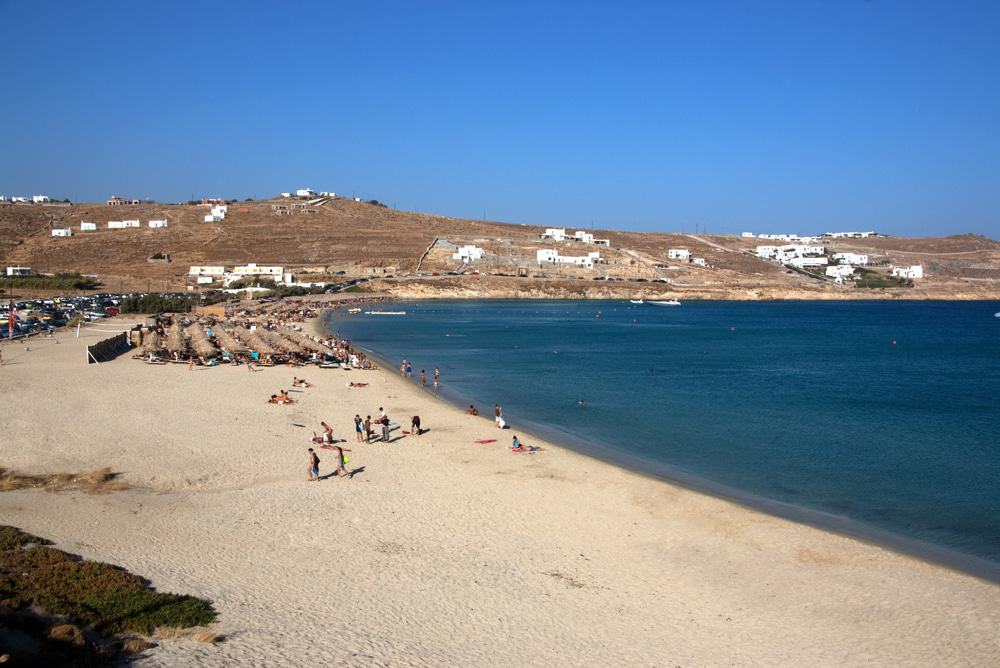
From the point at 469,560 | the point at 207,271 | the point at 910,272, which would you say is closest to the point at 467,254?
the point at 207,271

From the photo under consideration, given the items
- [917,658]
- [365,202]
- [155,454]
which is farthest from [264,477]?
[365,202]

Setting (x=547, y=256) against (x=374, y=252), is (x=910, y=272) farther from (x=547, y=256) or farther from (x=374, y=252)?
(x=374, y=252)

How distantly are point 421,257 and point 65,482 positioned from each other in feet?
317

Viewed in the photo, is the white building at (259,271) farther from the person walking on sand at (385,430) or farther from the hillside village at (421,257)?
the person walking on sand at (385,430)

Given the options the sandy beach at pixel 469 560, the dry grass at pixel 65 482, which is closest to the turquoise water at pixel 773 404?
the sandy beach at pixel 469 560

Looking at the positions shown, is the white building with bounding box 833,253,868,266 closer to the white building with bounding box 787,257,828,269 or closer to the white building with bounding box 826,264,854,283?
the white building with bounding box 787,257,828,269

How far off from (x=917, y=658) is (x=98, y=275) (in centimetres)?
9608

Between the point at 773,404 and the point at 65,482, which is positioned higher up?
the point at 65,482

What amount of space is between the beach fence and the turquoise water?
12737 mm

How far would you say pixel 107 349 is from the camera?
109ft

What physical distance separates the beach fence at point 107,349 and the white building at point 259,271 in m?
52.7

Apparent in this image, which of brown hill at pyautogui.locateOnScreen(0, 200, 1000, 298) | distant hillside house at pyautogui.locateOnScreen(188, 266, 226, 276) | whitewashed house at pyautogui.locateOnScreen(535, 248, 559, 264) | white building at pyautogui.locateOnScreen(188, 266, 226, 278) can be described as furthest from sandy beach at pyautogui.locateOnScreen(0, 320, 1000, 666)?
whitewashed house at pyautogui.locateOnScreen(535, 248, 559, 264)

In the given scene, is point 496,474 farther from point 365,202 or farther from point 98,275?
point 365,202

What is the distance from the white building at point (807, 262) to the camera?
133 m
